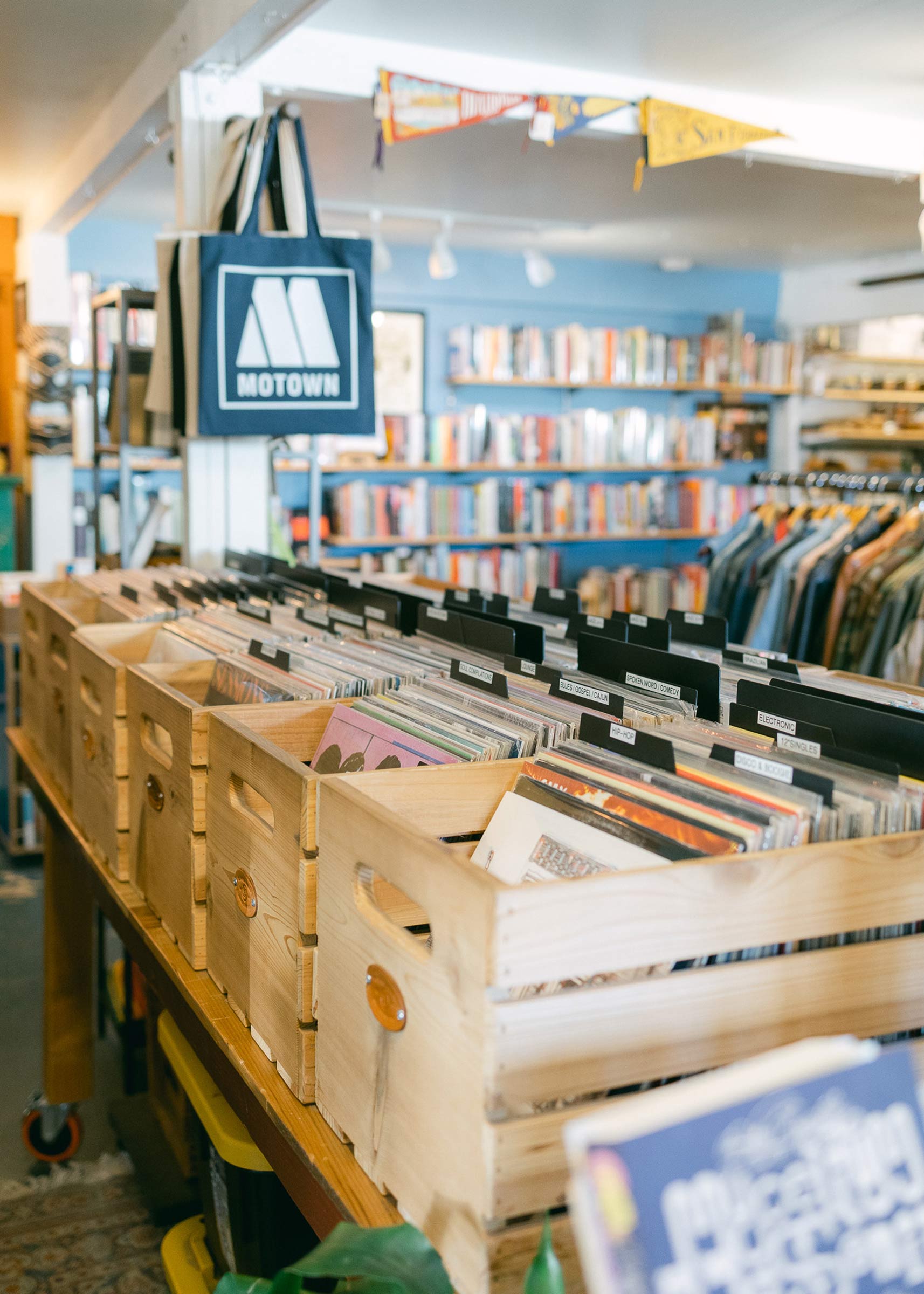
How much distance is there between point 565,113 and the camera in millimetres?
3449

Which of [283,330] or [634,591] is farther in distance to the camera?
[634,591]

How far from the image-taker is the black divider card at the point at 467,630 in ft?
5.67

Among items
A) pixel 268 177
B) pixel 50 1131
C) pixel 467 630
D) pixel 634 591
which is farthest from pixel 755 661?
pixel 634 591

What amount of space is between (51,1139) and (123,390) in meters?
2.10

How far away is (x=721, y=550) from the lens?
181 inches

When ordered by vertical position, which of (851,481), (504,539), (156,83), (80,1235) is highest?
(156,83)

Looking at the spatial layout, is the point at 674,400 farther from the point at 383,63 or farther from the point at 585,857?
the point at 585,857

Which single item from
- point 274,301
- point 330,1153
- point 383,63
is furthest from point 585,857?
point 383,63

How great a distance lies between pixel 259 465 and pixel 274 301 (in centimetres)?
61

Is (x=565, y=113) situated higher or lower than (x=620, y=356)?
higher

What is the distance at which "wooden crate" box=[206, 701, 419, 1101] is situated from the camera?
1125 millimetres

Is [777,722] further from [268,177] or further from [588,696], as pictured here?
[268,177]

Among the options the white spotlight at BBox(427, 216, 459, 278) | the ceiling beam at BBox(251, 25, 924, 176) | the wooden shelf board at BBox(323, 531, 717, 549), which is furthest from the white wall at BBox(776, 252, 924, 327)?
the ceiling beam at BBox(251, 25, 924, 176)

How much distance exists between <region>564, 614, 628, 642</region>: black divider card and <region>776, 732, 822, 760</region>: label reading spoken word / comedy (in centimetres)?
61
